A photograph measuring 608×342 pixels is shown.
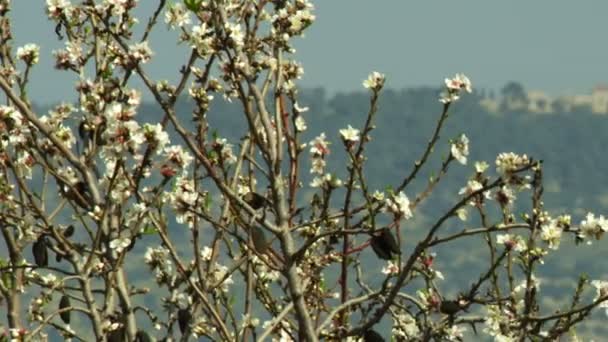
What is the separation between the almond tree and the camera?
24.1 feet

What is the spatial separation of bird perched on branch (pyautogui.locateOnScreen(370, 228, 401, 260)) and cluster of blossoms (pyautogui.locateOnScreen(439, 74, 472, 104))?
101 centimetres

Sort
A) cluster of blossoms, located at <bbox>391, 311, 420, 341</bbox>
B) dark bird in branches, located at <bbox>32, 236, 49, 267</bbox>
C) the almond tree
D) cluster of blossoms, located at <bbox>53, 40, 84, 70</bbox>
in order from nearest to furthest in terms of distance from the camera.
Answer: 1. the almond tree
2. cluster of blossoms, located at <bbox>391, 311, 420, 341</bbox>
3. dark bird in branches, located at <bbox>32, 236, 49, 267</bbox>
4. cluster of blossoms, located at <bbox>53, 40, 84, 70</bbox>

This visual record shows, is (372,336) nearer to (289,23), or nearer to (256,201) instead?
(256,201)

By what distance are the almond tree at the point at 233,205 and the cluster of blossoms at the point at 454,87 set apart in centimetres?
1

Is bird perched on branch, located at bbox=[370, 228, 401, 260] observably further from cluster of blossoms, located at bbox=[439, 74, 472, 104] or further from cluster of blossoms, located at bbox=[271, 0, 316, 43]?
cluster of blossoms, located at bbox=[271, 0, 316, 43]

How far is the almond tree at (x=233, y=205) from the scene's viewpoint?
7.34 metres

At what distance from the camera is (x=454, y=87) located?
8070mm

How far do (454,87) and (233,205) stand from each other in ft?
4.95

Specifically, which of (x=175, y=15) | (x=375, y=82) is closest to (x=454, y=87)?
(x=375, y=82)

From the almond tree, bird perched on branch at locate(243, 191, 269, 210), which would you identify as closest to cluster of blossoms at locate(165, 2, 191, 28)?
the almond tree

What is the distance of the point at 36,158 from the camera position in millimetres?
8891

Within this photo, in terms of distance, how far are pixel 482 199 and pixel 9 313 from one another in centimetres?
378

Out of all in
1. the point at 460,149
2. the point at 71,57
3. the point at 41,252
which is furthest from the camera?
the point at 71,57

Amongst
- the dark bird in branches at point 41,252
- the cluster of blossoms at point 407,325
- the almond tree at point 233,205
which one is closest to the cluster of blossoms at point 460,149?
the almond tree at point 233,205
